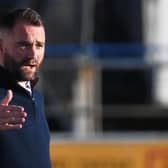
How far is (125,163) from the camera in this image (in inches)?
311

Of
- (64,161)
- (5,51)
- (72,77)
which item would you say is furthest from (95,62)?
(5,51)

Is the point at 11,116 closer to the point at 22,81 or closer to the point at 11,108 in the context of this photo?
the point at 11,108

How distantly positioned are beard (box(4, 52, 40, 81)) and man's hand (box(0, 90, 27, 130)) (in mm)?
192

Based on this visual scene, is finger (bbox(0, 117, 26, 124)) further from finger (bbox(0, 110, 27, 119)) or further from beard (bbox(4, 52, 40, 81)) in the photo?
beard (bbox(4, 52, 40, 81))

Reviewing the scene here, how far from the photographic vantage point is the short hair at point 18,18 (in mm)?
3463

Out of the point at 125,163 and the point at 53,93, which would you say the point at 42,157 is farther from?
the point at 53,93

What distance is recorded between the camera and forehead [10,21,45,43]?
346cm

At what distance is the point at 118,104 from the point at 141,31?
3.20 ft

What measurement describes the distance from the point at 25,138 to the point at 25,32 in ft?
1.28

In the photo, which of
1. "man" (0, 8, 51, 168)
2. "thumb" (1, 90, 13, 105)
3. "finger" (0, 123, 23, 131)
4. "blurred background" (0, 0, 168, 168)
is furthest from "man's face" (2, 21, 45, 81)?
"blurred background" (0, 0, 168, 168)

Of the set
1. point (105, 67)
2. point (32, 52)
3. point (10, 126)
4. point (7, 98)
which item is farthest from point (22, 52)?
point (105, 67)

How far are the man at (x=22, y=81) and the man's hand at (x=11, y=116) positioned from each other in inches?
3.6

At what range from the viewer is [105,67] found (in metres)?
9.47

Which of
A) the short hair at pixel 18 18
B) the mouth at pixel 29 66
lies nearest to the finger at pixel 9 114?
the mouth at pixel 29 66
